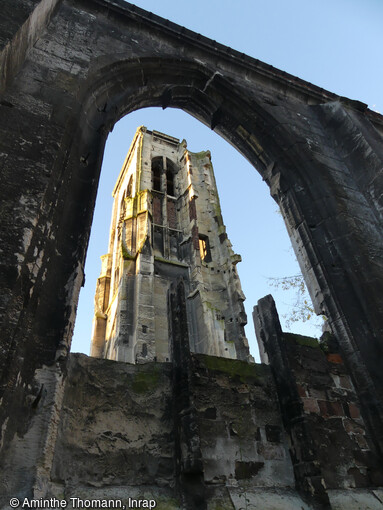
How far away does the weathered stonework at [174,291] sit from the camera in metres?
2.44

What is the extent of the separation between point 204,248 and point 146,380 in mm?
17699

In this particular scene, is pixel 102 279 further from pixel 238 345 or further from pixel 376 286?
pixel 376 286

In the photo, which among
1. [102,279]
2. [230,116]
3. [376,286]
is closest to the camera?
[376,286]

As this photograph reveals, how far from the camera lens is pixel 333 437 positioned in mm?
3148

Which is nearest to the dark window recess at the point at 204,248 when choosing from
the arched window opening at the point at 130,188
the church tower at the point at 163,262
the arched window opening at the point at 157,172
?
the church tower at the point at 163,262

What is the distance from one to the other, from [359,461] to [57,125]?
3808 millimetres

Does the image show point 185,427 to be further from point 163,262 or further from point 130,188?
point 130,188

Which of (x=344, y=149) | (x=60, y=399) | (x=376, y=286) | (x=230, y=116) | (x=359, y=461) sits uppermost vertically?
(x=230, y=116)

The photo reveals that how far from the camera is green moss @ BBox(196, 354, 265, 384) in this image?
10.6 ft

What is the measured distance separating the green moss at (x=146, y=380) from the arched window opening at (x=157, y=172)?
21325mm

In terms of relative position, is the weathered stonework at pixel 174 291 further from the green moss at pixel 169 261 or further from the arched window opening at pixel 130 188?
the arched window opening at pixel 130 188

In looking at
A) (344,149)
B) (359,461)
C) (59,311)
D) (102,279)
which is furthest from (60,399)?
(102,279)

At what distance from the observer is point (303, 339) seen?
371 centimetres

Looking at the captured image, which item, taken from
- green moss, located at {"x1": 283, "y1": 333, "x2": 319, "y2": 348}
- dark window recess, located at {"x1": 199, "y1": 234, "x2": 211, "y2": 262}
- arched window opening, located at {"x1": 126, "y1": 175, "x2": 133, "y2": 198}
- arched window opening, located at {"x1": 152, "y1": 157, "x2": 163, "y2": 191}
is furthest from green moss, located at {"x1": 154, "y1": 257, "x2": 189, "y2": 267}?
green moss, located at {"x1": 283, "y1": 333, "x2": 319, "y2": 348}
